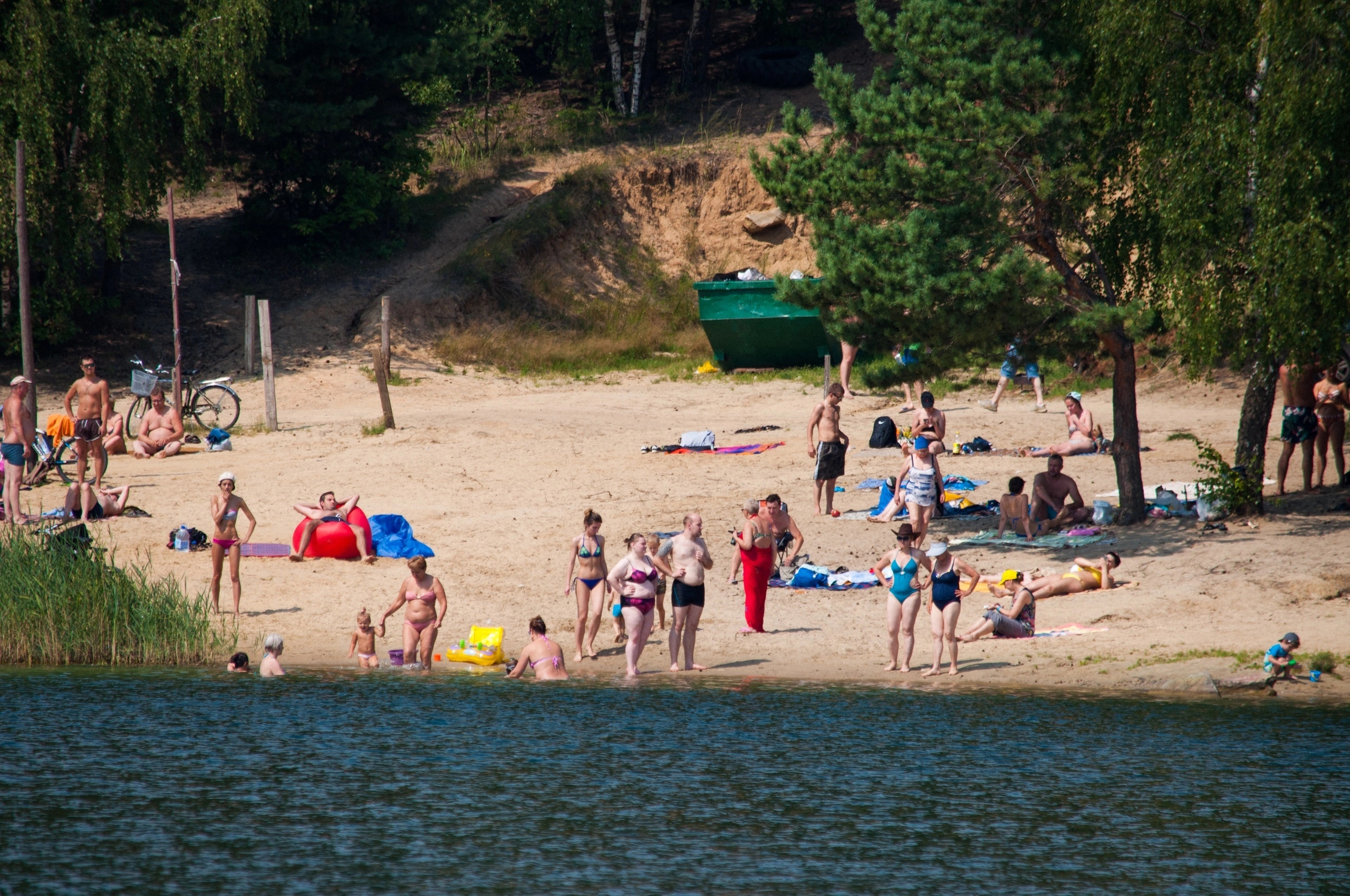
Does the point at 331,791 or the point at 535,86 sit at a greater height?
the point at 535,86

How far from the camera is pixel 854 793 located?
10.7 metres

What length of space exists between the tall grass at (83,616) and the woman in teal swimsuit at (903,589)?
303 inches

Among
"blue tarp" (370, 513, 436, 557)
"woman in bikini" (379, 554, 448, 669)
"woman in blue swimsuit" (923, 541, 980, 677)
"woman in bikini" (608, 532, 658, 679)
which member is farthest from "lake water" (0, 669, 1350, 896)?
"blue tarp" (370, 513, 436, 557)

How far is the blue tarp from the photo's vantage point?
60.7 feet

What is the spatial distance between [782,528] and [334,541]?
20.0 feet

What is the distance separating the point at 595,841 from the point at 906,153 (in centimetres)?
1105

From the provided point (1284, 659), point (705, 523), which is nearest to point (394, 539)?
point (705, 523)

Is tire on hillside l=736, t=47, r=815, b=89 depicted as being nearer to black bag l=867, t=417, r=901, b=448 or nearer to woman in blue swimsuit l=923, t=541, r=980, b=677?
black bag l=867, t=417, r=901, b=448

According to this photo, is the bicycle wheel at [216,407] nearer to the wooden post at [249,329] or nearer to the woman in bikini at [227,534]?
the wooden post at [249,329]

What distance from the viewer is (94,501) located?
769 inches

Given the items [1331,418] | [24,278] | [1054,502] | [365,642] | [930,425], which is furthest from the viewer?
[24,278]

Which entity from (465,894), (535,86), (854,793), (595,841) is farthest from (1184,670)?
(535,86)

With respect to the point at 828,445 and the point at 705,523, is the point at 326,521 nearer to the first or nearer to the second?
the point at 705,523

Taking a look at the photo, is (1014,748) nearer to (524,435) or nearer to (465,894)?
(465,894)
